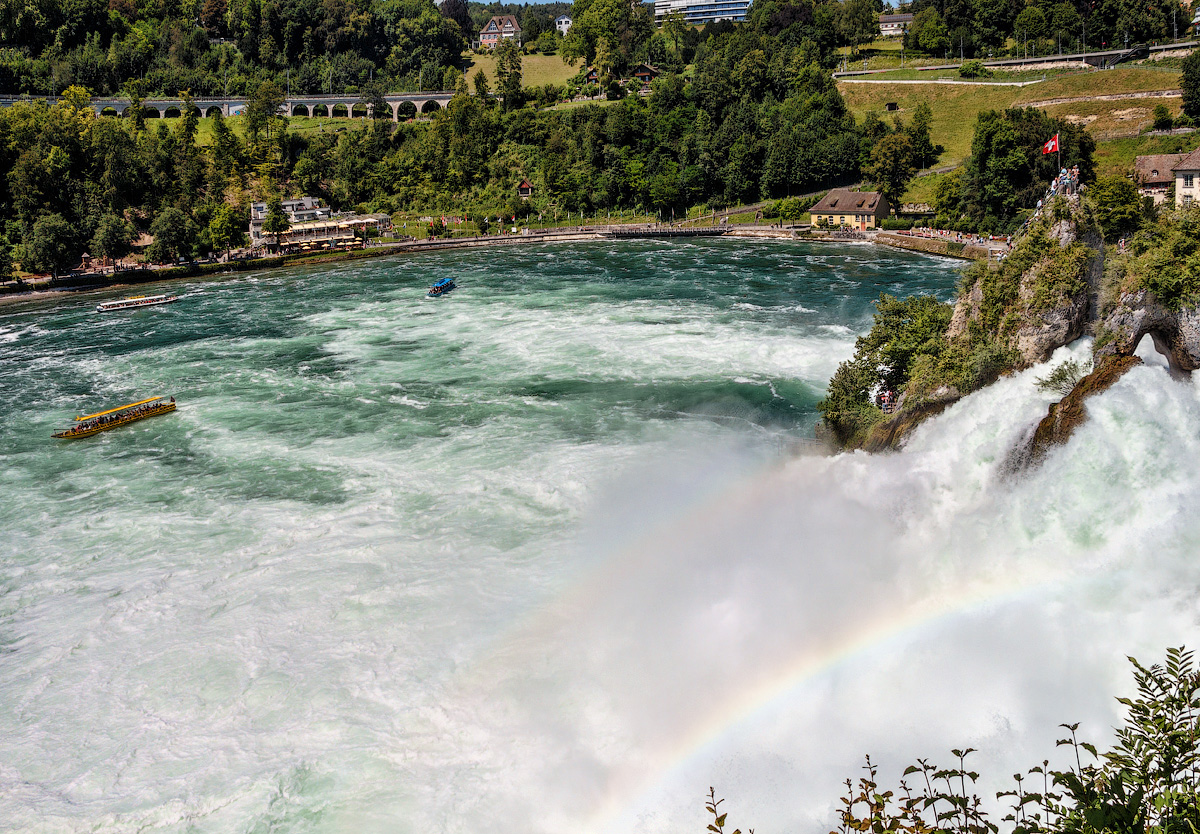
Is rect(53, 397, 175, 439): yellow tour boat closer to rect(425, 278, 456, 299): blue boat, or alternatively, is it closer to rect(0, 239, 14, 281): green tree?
rect(425, 278, 456, 299): blue boat

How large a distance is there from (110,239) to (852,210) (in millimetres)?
92439

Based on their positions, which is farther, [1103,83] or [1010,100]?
[1010,100]

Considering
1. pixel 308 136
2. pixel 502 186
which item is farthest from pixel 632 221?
pixel 308 136

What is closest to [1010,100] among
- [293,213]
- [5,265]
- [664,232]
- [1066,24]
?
[1066,24]

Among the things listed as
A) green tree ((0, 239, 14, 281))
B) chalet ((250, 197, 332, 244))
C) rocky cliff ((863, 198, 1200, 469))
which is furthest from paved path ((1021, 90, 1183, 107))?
green tree ((0, 239, 14, 281))

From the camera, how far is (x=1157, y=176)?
291ft

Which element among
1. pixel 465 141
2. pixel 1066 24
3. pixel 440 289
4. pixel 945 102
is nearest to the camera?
pixel 440 289

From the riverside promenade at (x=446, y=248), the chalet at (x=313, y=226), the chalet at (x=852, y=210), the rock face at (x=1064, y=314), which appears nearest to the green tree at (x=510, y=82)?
the chalet at (x=313, y=226)

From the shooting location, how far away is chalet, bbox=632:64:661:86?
183 m

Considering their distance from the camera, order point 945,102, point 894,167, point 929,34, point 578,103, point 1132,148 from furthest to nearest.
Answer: point 578,103, point 929,34, point 945,102, point 894,167, point 1132,148

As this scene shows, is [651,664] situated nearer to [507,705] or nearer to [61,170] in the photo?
[507,705]

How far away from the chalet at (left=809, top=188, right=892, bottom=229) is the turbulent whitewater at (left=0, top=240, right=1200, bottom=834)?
75390mm

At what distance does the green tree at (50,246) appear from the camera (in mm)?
96938

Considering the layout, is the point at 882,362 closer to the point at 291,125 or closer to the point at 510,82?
the point at 510,82
